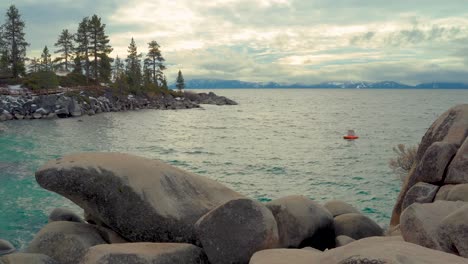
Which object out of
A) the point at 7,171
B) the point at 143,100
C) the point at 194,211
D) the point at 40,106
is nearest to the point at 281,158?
the point at 7,171

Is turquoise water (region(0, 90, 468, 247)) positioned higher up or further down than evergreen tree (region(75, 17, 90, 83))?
further down

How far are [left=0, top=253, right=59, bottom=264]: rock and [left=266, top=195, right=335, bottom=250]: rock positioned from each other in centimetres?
517

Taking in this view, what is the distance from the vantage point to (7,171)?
23.4m

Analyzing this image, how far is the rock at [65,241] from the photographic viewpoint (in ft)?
30.1

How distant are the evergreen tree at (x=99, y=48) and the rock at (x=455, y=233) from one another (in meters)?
101

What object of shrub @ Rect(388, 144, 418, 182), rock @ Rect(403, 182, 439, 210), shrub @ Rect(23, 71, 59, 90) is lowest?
shrub @ Rect(388, 144, 418, 182)

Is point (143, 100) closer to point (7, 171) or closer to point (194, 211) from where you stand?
point (7, 171)

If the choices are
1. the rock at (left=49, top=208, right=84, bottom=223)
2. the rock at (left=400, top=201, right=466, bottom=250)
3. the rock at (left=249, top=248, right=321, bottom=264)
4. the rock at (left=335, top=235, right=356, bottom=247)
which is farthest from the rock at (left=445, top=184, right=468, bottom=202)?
the rock at (left=49, top=208, right=84, bottom=223)

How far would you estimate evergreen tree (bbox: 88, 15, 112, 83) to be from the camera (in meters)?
100

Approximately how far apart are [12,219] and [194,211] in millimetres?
9361

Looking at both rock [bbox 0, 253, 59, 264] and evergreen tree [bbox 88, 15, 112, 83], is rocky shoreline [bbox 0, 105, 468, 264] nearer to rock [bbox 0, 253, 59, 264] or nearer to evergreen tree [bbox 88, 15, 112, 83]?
rock [bbox 0, 253, 59, 264]

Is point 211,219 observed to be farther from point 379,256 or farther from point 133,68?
point 133,68

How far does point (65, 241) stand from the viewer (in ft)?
30.8

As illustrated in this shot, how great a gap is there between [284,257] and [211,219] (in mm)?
2125
